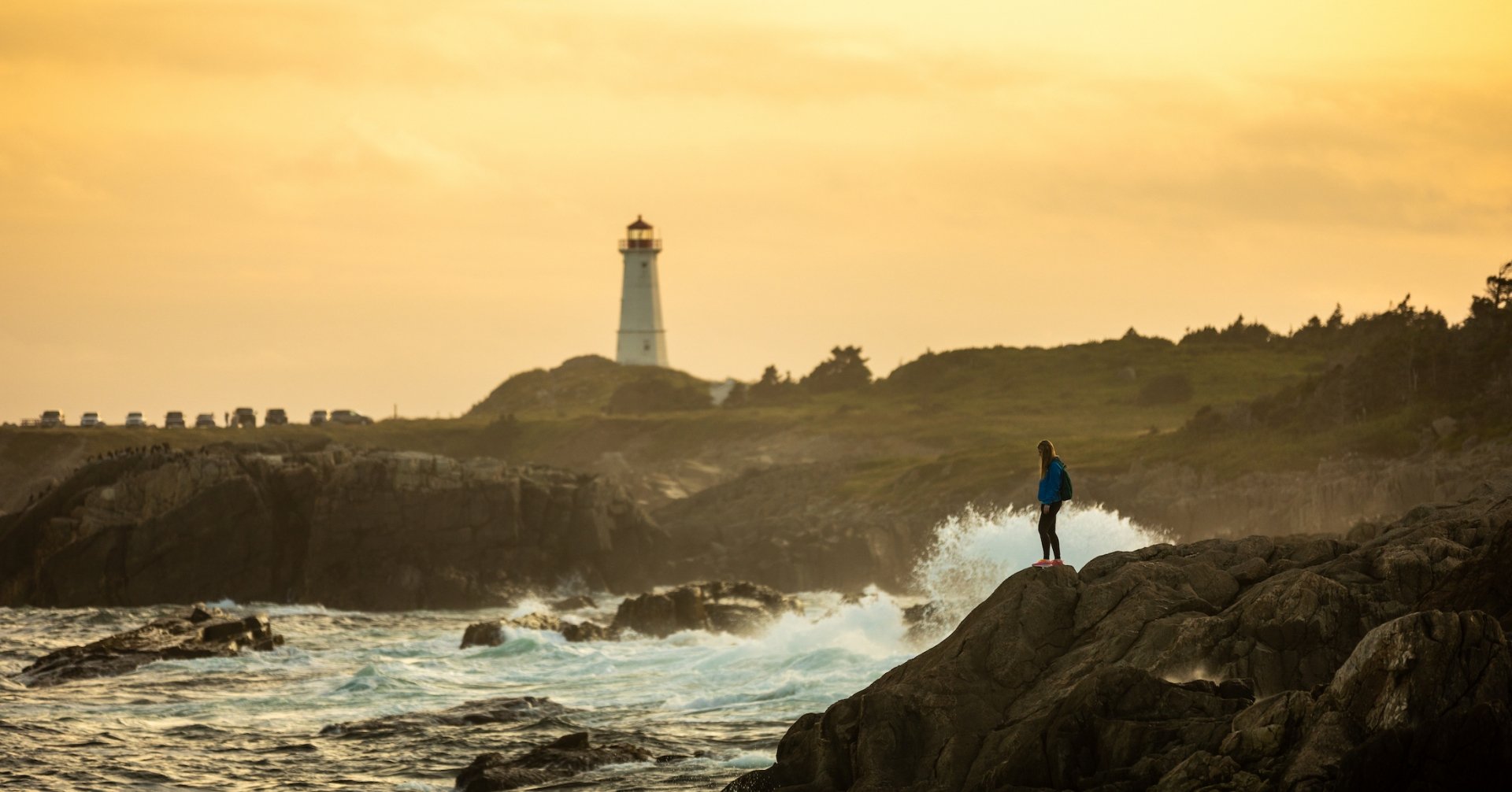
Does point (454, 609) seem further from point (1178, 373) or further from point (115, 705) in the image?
point (1178, 373)

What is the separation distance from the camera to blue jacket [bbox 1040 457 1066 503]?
24.3 metres

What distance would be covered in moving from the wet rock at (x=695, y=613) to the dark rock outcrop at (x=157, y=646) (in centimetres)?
1073

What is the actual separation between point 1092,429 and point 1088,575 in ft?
277

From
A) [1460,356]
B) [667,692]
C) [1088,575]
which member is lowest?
[667,692]

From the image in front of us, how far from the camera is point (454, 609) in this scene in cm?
6569

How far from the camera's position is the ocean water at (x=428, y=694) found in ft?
95.2

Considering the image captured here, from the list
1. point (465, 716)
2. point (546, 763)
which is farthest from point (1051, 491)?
point (465, 716)

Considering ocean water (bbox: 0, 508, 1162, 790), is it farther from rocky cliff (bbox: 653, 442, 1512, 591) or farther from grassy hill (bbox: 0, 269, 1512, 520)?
grassy hill (bbox: 0, 269, 1512, 520)

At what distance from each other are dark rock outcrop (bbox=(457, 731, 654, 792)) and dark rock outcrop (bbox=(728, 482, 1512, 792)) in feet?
15.9

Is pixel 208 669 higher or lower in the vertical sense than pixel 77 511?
lower

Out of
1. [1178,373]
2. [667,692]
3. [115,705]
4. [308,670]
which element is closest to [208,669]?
[308,670]

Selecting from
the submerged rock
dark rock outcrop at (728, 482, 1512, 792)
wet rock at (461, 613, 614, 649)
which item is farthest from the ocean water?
dark rock outcrop at (728, 482, 1512, 792)

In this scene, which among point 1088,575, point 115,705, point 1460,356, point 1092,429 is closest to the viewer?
point 1088,575

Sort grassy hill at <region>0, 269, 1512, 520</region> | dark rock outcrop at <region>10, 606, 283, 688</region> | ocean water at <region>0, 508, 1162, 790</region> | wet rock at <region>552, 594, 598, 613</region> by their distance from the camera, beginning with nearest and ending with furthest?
ocean water at <region>0, 508, 1162, 790</region> < dark rock outcrop at <region>10, 606, 283, 688</region> < wet rock at <region>552, 594, 598, 613</region> < grassy hill at <region>0, 269, 1512, 520</region>
